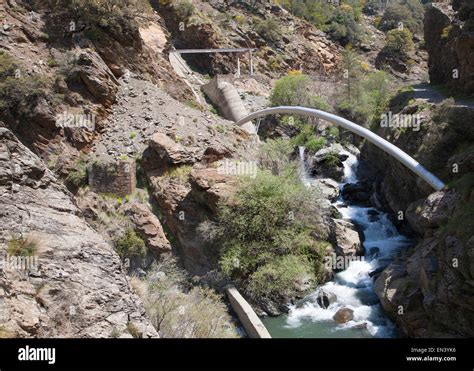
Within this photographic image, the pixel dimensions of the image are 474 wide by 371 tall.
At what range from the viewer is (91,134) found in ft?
92.7

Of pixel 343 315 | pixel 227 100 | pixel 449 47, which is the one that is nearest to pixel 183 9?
pixel 227 100

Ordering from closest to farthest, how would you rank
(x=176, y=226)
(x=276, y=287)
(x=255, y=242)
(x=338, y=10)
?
(x=276, y=287) → (x=255, y=242) → (x=176, y=226) → (x=338, y=10)

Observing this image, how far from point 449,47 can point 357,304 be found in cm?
2010

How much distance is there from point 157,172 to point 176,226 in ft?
12.0

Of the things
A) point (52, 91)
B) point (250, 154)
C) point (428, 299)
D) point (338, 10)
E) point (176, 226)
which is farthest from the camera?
point (338, 10)

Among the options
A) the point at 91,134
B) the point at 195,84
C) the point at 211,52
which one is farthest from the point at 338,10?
the point at 91,134

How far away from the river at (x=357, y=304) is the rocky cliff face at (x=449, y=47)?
9.80 m

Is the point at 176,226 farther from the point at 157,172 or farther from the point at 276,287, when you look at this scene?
the point at 276,287

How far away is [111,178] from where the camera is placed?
83.1 ft

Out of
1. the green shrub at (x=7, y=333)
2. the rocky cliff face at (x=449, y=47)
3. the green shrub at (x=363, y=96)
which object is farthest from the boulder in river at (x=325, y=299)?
the green shrub at (x=363, y=96)

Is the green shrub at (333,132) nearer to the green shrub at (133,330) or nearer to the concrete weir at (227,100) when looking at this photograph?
the concrete weir at (227,100)

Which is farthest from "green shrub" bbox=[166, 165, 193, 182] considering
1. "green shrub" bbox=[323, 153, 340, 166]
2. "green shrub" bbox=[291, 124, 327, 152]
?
"green shrub" bbox=[291, 124, 327, 152]

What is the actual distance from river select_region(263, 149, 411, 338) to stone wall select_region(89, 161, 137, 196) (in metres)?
11.1

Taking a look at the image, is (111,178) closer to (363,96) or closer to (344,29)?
(363,96)
